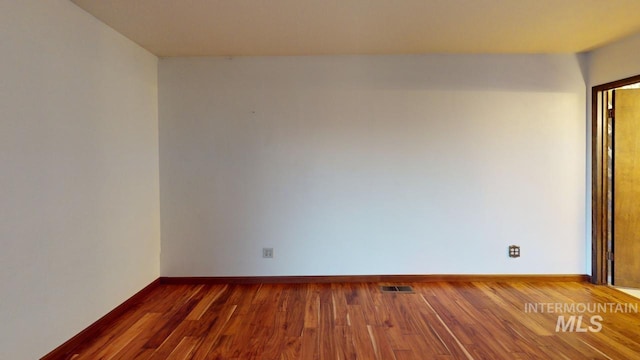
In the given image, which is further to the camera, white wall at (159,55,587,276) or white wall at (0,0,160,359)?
white wall at (159,55,587,276)

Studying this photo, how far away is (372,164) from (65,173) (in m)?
2.50

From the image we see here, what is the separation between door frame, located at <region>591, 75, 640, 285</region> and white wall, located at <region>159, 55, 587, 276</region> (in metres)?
0.10

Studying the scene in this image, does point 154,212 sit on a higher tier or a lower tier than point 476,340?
higher

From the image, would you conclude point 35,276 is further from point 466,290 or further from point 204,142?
point 466,290

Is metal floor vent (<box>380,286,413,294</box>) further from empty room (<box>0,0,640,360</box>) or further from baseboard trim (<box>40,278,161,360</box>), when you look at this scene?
baseboard trim (<box>40,278,161,360</box>)

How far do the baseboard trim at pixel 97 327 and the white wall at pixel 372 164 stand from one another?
0.40 m

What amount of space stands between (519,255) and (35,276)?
3.99 metres

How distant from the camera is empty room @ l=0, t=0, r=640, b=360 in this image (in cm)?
249

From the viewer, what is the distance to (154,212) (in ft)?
10.3

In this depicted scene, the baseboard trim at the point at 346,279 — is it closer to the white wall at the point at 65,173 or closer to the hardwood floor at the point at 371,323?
the hardwood floor at the point at 371,323

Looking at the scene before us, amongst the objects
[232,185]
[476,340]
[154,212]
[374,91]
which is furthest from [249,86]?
[476,340]

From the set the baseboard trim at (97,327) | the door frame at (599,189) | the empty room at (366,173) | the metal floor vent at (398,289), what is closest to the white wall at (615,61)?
the empty room at (366,173)

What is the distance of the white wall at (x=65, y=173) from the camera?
170 centimetres

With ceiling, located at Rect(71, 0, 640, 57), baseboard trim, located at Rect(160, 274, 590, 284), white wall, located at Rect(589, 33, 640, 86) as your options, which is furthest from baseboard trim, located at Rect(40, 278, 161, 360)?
white wall, located at Rect(589, 33, 640, 86)
